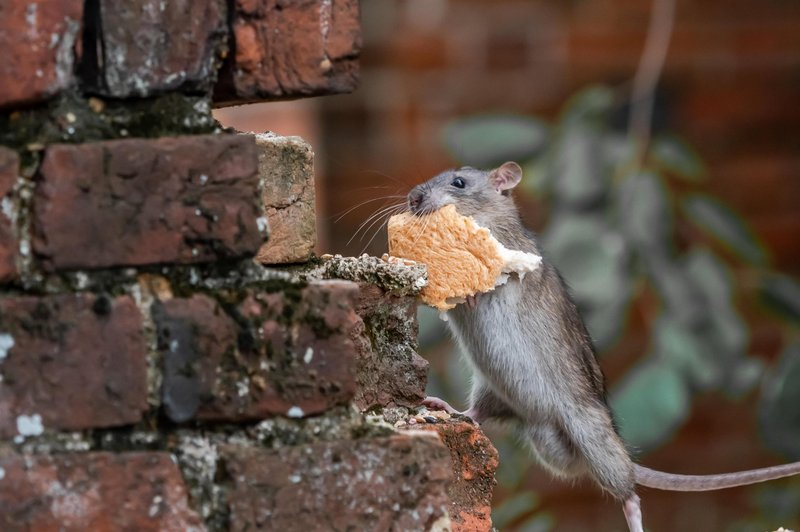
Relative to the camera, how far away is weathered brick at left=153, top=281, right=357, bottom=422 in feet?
4.88

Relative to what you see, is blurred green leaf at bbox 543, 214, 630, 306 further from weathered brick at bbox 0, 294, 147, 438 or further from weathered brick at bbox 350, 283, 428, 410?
weathered brick at bbox 0, 294, 147, 438

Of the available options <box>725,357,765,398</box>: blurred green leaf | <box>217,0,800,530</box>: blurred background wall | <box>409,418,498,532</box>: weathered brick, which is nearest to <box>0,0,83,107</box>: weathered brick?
<box>409,418,498,532</box>: weathered brick

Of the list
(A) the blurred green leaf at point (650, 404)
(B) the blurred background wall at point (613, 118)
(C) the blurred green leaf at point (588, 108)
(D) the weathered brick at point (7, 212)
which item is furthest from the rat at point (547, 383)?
(B) the blurred background wall at point (613, 118)

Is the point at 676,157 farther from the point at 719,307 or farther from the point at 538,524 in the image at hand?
the point at 538,524

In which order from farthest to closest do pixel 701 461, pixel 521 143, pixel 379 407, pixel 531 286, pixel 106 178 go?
1. pixel 701 461
2. pixel 521 143
3. pixel 531 286
4. pixel 379 407
5. pixel 106 178

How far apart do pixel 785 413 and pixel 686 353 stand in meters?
0.32

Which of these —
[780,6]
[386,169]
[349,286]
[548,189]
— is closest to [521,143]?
[548,189]

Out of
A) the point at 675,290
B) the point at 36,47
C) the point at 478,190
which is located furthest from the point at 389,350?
the point at 675,290

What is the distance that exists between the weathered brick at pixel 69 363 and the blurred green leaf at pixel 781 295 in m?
3.05

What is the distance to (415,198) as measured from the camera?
296cm

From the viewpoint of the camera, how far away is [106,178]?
1.47m

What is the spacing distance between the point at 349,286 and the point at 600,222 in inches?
101

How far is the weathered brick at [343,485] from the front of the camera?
58.5 inches

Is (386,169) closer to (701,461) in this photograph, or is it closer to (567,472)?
(701,461)
